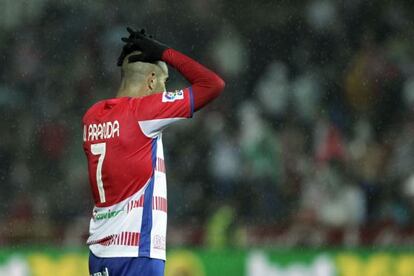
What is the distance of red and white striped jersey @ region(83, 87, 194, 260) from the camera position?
17.8 feet

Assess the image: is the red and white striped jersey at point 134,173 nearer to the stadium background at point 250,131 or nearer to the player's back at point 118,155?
the player's back at point 118,155

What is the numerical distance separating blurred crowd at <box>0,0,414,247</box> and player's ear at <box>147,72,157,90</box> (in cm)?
389

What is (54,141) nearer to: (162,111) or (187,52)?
(187,52)

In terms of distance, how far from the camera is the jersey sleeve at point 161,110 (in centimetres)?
539

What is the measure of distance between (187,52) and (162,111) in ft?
17.4

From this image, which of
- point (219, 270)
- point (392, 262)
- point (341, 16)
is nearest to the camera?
point (219, 270)

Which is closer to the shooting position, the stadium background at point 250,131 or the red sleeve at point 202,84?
the red sleeve at point 202,84

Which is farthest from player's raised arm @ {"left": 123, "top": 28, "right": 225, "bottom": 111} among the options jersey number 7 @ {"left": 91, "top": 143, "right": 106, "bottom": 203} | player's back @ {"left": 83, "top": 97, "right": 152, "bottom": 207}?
jersey number 7 @ {"left": 91, "top": 143, "right": 106, "bottom": 203}

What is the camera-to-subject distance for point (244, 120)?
10.6 meters

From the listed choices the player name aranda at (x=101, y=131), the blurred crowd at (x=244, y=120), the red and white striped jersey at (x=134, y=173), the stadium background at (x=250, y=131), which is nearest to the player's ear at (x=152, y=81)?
the red and white striped jersey at (x=134, y=173)

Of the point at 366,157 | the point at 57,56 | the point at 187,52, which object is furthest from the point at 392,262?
the point at 57,56

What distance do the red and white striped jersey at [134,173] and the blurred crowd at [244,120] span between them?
388cm

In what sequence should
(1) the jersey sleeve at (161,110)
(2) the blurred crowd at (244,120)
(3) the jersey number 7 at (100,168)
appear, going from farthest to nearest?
(2) the blurred crowd at (244,120) → (3) the jersey number 7 at (100,168) → (1) the jersey sleeve at (161,110)

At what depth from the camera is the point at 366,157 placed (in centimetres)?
1081
